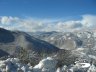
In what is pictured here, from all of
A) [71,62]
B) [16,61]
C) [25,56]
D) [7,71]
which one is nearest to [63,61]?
[71,62]

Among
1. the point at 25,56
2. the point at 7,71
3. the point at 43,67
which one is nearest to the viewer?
the point at 7,71

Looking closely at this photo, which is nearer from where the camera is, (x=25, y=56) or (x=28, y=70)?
(x=28, y=70)

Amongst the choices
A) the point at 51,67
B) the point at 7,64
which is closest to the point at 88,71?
the point at 51,67

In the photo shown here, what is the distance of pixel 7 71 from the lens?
78.6 feet

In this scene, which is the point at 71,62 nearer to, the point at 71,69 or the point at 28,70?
the point at 71,69

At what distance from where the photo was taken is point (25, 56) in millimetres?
30031

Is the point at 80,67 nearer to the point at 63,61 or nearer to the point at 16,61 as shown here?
the point at 63,61

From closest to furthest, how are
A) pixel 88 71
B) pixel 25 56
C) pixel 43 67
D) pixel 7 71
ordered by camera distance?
pixel 7 71
pixel 43 67
pixel 88 71
pixel 25 56

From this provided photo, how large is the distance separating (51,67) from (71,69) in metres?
2.08

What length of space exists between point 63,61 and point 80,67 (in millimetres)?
1823

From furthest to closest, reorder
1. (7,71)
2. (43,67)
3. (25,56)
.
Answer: (25,56)
(43,67)
(7,71)

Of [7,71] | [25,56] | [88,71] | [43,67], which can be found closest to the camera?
[7,71]

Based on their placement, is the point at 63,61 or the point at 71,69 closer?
the point at 71,69

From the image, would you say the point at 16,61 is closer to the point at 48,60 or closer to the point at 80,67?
the point at 48,60
